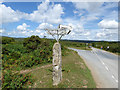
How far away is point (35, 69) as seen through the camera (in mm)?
10586

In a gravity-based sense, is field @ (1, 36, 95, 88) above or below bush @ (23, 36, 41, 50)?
below

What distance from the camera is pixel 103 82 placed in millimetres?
7949

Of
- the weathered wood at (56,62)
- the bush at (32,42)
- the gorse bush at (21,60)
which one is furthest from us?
the bush at (32,42)

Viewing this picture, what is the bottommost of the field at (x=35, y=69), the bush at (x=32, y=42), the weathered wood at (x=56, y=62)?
the field at (x=35, y=69)

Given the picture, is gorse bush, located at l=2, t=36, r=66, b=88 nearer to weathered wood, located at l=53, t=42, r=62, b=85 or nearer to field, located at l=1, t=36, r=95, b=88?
field, located at l=1, t=36, r=95, b=88

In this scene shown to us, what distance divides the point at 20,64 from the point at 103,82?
1061 centimetres

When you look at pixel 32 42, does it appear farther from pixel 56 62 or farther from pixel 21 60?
pixel 56 62

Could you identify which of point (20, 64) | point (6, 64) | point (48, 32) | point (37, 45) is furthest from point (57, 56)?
point (37, 45)

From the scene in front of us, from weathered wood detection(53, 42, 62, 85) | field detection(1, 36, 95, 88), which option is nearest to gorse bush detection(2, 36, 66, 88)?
A: field detection(1, 36, 95, 88)

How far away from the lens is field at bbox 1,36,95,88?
683cm

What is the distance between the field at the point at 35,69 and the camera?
683 centimetres

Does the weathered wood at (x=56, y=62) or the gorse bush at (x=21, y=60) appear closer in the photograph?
the weathered wood at (x=56, y=62)

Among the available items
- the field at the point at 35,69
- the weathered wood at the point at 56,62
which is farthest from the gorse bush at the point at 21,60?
the weathered wood at the point at 56,62

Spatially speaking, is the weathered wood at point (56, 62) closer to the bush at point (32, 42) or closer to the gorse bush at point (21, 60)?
the gorse bush at point (21, 60)
